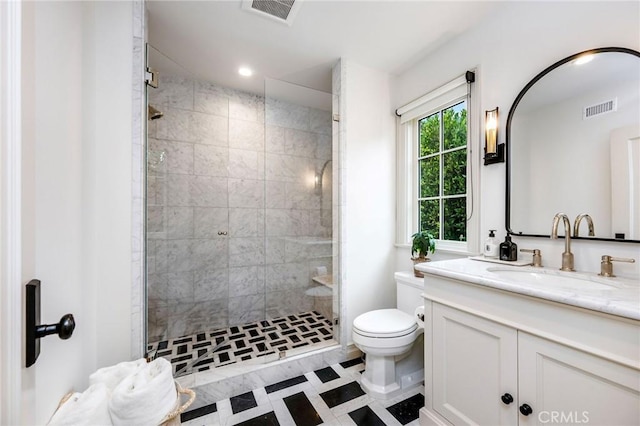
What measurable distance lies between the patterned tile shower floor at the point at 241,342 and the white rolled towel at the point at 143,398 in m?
0.56

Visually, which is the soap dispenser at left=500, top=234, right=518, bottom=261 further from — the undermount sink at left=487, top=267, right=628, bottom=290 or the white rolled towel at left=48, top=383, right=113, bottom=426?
the white rolled towel at left=48, top=383, right=113, bottom=426

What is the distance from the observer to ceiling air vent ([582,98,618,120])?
1.18m

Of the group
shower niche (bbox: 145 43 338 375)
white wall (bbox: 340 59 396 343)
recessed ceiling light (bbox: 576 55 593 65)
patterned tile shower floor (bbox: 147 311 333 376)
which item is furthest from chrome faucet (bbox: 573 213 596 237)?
patterned tile shower floor (bbox: 147 311 333 376)

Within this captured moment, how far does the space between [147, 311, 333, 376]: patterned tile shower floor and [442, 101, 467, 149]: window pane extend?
1847 millimetres

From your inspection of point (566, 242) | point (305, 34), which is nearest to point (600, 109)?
point (566, 242)

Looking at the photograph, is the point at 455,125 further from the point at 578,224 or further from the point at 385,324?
the point at 385,324

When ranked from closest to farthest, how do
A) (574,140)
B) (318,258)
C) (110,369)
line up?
(110,369)
(574,140)
(318,258)

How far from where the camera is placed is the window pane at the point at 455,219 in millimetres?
1876

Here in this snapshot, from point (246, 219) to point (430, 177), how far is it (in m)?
1.84

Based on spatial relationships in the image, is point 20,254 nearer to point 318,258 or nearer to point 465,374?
point 465,374

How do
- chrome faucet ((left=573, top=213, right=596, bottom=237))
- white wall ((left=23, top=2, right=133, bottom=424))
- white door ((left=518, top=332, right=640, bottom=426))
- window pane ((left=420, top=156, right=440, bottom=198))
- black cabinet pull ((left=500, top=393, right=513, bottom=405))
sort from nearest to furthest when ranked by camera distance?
white door ((left=518, top=332, right=640, bottom=426)) < white wall ((left=23, top=2, right=133, bottom=424)) < black cabinet pull ((left=500, top=393, right=513, bottom=405)) < chrome faucet ((left=573, top=213, right=596, bottom=237)) < window pane ((left=420, top=156, right=440, bottom=198))

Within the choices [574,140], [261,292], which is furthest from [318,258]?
[574,140]

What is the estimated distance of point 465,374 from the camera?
1.17 metres

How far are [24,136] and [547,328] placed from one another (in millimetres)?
1570
